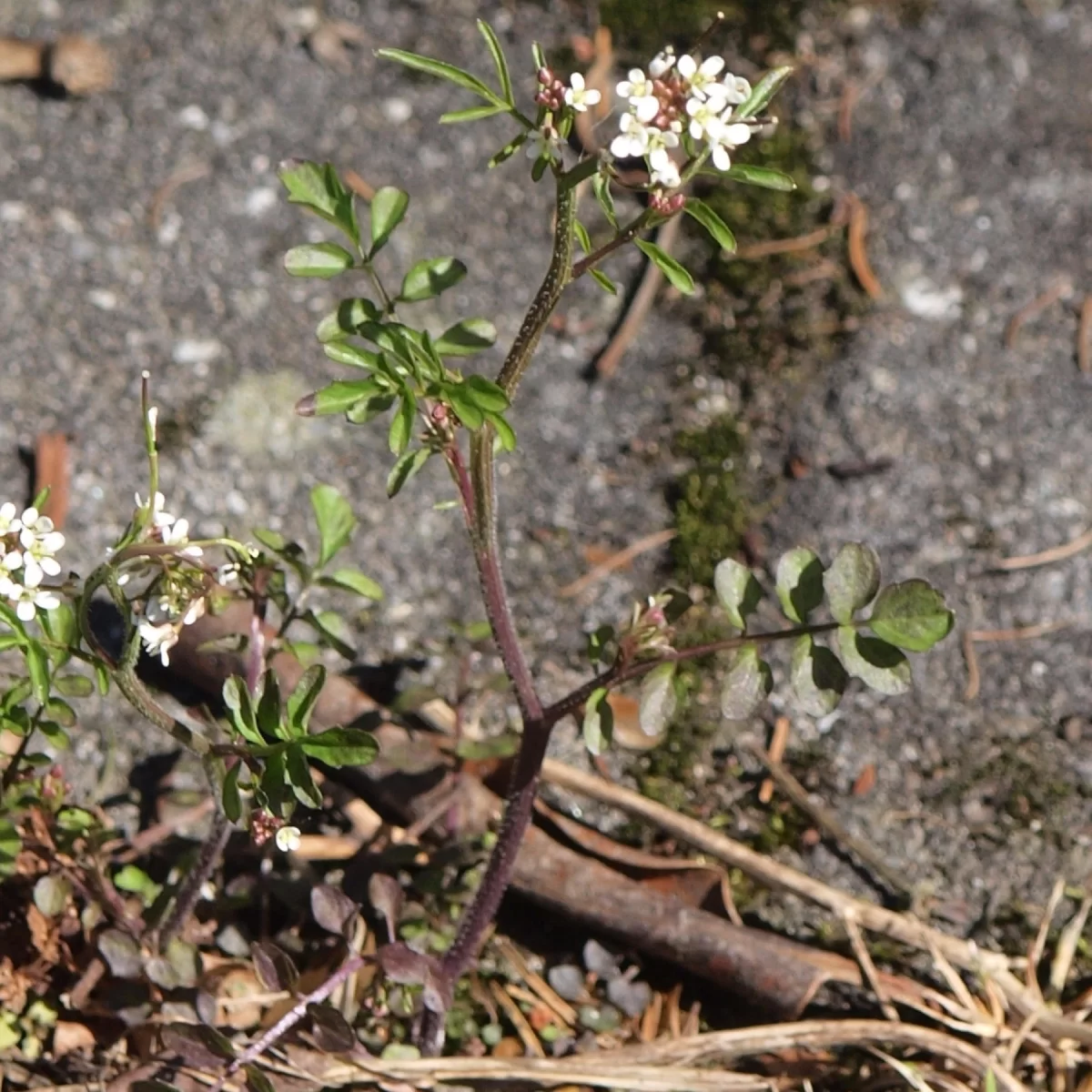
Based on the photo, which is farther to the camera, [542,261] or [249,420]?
[542,261]

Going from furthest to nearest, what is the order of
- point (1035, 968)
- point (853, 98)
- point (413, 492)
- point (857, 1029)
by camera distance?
1. point (853, 98)
2. point (413, 492)
3. point (1035, 968)
4. point (857, 1029)

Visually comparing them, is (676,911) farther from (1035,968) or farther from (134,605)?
(134,605)

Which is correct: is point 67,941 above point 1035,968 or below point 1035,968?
below

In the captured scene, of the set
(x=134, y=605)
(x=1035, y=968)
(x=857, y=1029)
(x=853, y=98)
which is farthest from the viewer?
(x=853, y=98)

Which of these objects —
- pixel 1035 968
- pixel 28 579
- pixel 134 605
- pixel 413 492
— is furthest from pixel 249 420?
pixel 1035 968

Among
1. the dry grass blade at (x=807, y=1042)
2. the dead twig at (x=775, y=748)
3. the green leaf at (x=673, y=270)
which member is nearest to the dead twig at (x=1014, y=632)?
the dead twig at (x=775, y=748)

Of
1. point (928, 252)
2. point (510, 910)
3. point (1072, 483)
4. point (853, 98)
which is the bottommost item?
point (510, 910)

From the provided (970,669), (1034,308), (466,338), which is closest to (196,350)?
(466,338)
